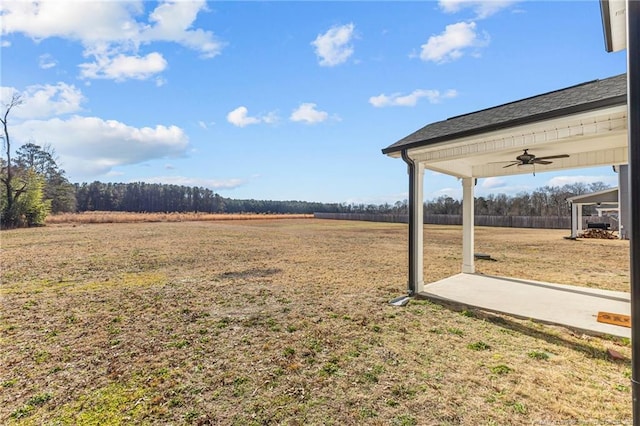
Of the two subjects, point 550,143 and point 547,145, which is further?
point 547,145

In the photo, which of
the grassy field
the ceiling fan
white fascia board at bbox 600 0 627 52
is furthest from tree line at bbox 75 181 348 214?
white fascia board at bbox 600 0 627 52

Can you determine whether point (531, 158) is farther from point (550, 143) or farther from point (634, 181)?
point (634, 181)

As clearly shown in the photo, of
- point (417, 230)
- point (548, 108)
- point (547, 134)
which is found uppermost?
point (548, 108)

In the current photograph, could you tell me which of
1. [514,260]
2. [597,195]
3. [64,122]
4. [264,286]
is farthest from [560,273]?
[64,122]

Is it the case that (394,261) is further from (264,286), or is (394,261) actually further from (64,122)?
(64,122)

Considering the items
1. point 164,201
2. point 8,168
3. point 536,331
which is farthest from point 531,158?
point 164,201

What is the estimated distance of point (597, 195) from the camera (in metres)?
15.2

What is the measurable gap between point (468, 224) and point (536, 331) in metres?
3.58

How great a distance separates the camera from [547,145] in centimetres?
441

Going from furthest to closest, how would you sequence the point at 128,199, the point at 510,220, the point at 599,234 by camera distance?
the point at 128,199 → the point at 510,220 → the point at 599,234

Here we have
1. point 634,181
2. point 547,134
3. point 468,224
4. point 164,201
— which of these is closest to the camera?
point 634,181

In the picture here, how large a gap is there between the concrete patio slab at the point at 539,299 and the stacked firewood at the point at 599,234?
1418cm

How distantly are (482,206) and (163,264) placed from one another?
3763 centimetres

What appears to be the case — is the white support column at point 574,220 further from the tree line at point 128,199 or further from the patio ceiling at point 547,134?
the tree line at point 128,199
